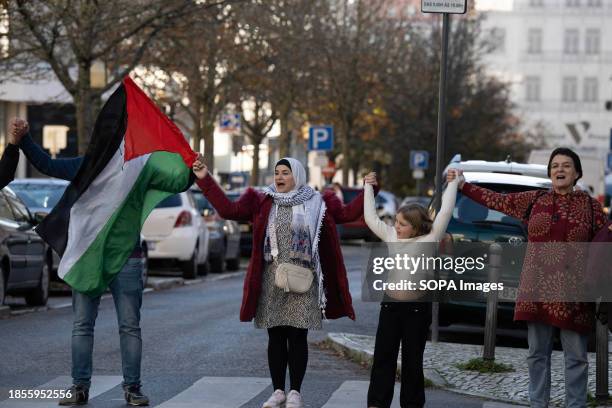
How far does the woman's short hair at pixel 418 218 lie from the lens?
1025 cm

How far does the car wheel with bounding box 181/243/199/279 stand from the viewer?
94.6 ft

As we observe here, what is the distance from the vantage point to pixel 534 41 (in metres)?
124

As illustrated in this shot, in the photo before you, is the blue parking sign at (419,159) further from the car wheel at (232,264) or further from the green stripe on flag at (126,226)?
the green stripe on flag at (126,226)

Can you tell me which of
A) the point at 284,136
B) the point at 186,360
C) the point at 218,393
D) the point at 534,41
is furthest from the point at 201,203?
the point at 534,41

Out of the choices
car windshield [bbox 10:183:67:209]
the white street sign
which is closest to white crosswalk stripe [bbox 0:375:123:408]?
the white street sign

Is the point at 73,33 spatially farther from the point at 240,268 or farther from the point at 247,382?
the point at 247,382

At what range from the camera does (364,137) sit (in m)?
69.9

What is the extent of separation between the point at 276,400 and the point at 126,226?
1.52m

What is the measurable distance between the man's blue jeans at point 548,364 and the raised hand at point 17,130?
348 cm

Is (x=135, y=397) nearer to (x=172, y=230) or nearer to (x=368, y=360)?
(x=368, y=360)

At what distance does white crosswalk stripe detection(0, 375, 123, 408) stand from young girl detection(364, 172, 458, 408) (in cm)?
211

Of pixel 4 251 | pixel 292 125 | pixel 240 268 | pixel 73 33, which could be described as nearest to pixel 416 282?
pixel 4 251

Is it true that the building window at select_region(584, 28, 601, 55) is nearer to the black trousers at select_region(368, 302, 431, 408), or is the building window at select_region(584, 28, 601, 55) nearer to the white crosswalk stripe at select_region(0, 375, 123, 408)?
the white crosswalk stripe at select_region(0, 375, 123, 408)

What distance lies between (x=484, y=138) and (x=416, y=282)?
62.6m
